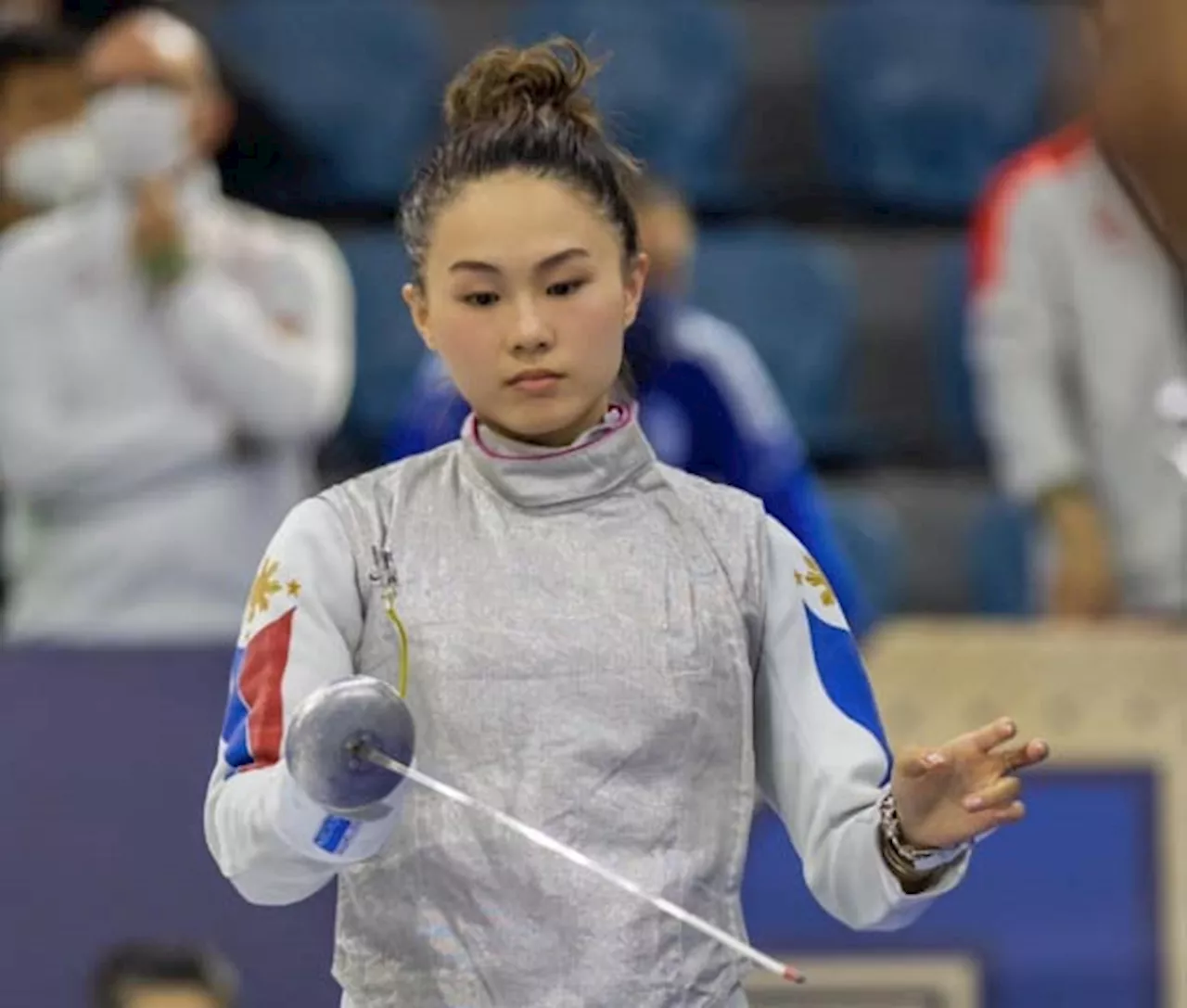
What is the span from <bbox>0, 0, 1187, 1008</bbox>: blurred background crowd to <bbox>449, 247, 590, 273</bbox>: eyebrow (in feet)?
0.90

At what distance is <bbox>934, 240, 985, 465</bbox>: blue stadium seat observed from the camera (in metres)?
4.96

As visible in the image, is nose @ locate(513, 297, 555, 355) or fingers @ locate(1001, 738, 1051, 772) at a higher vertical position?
nose @ locate(513, 297, 555, 355)

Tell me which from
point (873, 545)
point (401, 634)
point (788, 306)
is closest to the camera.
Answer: point (401, 634)

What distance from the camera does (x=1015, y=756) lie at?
1.56 meters

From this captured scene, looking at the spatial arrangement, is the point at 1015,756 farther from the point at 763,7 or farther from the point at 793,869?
the point at 763,7

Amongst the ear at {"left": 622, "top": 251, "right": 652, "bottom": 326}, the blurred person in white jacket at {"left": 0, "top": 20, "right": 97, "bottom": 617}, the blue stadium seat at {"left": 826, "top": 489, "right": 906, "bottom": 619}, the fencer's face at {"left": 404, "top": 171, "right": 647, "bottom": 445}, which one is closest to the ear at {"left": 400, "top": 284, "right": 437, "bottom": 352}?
the fencer's face at {"left": 404, "top": 171, "right": 647, "bottom": 445}

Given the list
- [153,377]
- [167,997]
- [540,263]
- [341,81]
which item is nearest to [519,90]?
[540,263]

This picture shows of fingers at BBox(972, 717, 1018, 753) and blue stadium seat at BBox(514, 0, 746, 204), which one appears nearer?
fingers at BBox(972, 717, 1018, 753)

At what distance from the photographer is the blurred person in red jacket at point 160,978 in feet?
10.8

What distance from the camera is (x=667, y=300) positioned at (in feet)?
10.3

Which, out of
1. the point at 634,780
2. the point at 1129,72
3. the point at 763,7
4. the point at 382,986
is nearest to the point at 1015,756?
the point at 634,780

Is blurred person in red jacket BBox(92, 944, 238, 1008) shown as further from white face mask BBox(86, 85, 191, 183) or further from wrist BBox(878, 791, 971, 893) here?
wrist BBox(878, 791, 971, 893)

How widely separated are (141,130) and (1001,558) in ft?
5.85

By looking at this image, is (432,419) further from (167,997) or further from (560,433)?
(167,997)
